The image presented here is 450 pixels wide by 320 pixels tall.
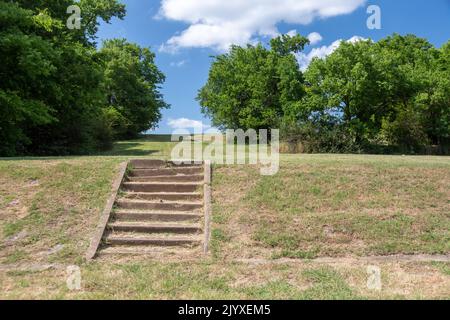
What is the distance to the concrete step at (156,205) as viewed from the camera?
8430 mm

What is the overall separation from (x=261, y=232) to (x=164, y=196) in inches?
93.7

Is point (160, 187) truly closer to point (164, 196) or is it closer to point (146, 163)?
point (164, 196)

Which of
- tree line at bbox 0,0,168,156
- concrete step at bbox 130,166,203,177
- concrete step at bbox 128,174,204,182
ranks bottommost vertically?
concrete step at bbox 128,174,204,182

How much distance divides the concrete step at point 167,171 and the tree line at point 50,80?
27.9ft

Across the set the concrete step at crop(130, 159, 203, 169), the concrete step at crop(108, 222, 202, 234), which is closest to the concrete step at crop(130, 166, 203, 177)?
the concrete step at crop(130, 159, 203, 169)

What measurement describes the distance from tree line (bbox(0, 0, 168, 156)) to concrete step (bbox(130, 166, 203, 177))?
8498 millimetres

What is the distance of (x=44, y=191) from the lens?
867 centimetres

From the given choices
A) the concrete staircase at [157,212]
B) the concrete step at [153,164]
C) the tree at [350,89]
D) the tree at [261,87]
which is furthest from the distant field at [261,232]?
the tree at [261,87]

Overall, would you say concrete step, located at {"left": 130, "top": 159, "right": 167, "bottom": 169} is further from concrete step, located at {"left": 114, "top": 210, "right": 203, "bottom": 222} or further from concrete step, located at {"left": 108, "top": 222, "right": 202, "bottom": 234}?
concrete step, located at {"left": 108, "top": 222, "right": 202, "bottom": 234}

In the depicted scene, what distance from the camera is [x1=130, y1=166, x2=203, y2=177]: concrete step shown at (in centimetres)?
980

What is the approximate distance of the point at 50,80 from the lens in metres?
18.2
